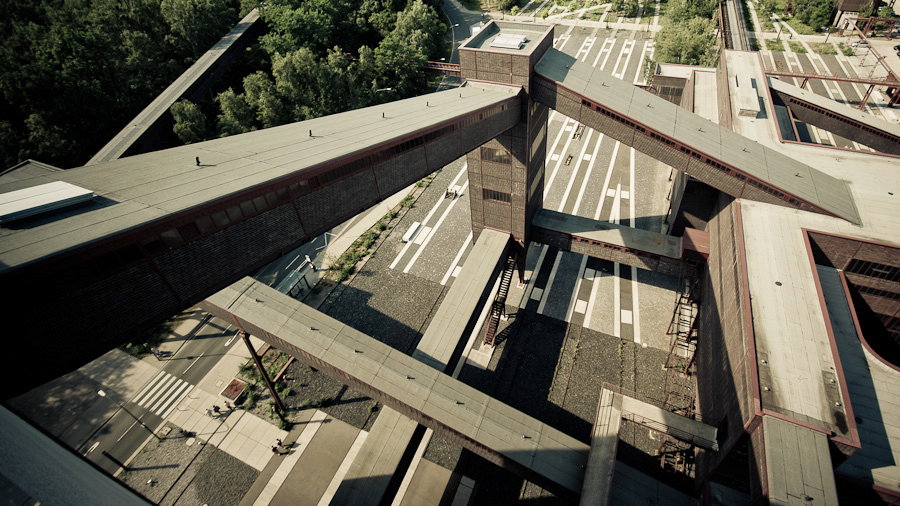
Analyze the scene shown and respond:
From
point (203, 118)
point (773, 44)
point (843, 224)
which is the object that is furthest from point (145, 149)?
point (773, 44)

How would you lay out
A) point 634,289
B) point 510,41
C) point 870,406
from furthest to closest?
point 634,289 < point 510,41 < point 870,406

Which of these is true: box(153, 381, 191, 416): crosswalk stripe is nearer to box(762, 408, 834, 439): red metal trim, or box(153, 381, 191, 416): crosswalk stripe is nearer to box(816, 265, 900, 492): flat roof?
box(762, 408, 834, 439): red metal trim

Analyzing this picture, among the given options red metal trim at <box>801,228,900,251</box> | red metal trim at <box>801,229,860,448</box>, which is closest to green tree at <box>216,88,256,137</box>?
red metal trim at <box>801,229,860,448</box>

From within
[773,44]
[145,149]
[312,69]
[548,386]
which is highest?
[312,69]

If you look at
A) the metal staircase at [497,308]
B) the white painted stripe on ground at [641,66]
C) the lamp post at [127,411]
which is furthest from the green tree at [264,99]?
the white painted stripe on ground at [641,66]

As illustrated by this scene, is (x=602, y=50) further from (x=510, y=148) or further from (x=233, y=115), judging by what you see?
(x=233, y=115)

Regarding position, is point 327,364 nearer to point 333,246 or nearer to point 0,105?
point 333,246

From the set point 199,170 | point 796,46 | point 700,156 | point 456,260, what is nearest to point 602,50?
point 796,46
